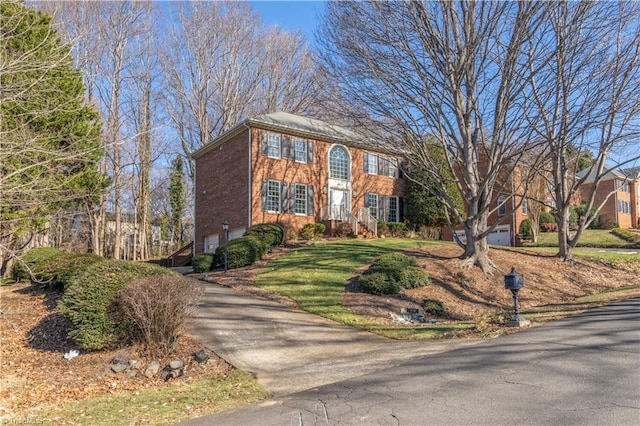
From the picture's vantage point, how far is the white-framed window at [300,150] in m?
25.2

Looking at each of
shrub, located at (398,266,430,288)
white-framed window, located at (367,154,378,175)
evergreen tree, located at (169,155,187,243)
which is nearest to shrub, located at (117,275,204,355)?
shrub, located at (398,266,430,288)

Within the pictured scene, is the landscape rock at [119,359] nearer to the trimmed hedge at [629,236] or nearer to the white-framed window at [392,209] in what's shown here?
the white-framed window at [392,209]

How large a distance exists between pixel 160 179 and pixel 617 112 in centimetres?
3772

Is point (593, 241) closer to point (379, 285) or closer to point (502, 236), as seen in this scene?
point (502, 236)

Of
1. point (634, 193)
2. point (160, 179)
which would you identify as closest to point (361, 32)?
point (160, 179)

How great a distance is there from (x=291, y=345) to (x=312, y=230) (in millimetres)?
15273

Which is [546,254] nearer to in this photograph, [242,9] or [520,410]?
[520,410]

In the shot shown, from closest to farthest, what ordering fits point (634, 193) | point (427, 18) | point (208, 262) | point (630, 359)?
1. point (630, 359)
2. point (427, 18)
3. point (208, 262)
4. point (634, 193)

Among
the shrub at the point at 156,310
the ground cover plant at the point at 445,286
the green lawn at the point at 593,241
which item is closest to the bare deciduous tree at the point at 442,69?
the ground cover plant at the point at 445,286

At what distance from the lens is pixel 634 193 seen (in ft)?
139

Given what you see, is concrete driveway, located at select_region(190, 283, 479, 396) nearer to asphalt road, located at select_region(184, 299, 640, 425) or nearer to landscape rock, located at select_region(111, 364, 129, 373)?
asphalt road, located at select_region(184, 299, 640, 425)

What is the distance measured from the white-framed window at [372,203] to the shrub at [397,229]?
1105mm

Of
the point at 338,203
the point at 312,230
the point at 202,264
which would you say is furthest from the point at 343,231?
the point at 202,264

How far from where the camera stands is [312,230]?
952 inches
